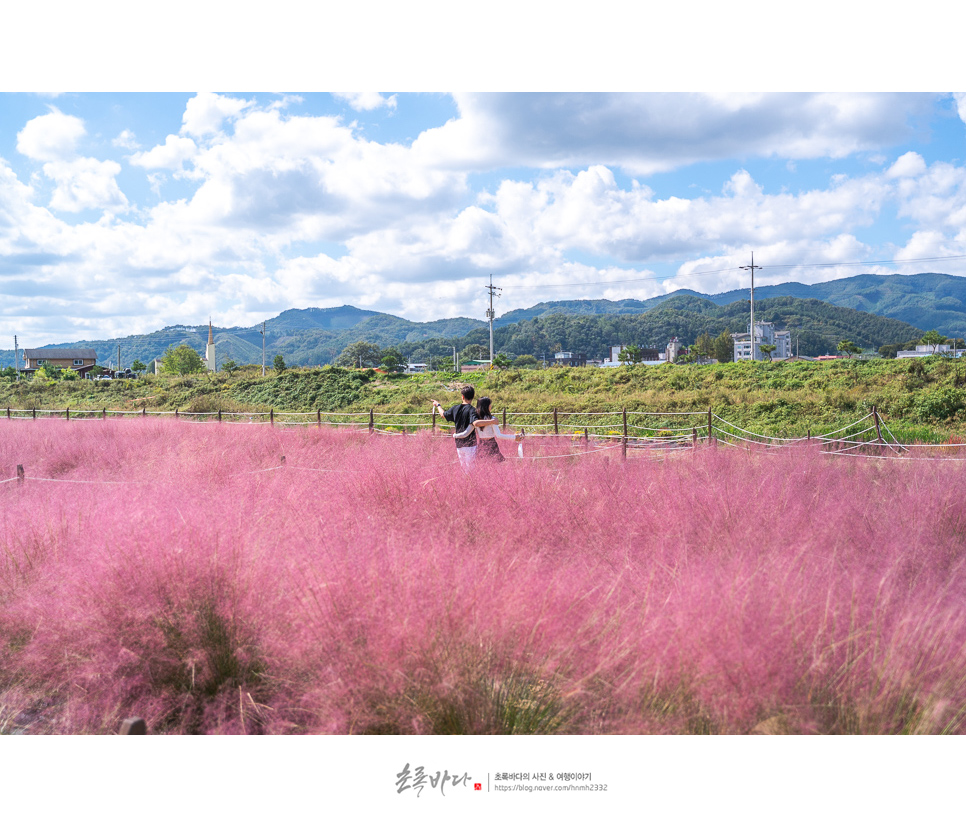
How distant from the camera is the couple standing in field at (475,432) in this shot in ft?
19.5

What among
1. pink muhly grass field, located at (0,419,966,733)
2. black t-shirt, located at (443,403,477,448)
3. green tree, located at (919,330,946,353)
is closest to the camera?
pink muhly grass field, located at (0,419,966,733)

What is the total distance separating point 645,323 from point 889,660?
17933 cm

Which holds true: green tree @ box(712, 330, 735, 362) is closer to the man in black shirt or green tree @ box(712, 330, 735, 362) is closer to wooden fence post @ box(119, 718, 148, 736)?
the man in black shirt

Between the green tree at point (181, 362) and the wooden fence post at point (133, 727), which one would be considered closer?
the wooden fence post at point (133, 727)

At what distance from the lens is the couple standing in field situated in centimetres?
595

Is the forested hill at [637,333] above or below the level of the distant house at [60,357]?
above

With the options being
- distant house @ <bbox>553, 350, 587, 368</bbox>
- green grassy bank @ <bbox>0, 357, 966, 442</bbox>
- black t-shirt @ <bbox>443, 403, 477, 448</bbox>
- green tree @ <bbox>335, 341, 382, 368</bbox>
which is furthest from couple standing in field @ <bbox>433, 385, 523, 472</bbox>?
distant house @ <bbox>553, 350, 587, 368</bbox>

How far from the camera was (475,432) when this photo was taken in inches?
240

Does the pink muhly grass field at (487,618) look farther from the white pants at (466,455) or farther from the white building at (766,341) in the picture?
the white building at (766,341)

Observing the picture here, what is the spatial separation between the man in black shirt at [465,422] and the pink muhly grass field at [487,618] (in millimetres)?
1507

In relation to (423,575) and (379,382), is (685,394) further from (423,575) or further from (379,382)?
(423,575)

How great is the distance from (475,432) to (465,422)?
24cm

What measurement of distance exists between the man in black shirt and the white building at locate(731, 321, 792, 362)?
13289 centimetres

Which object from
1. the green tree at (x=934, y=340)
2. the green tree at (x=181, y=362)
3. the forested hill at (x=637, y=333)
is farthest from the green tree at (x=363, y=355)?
the green tree at (x=934, y=340)
